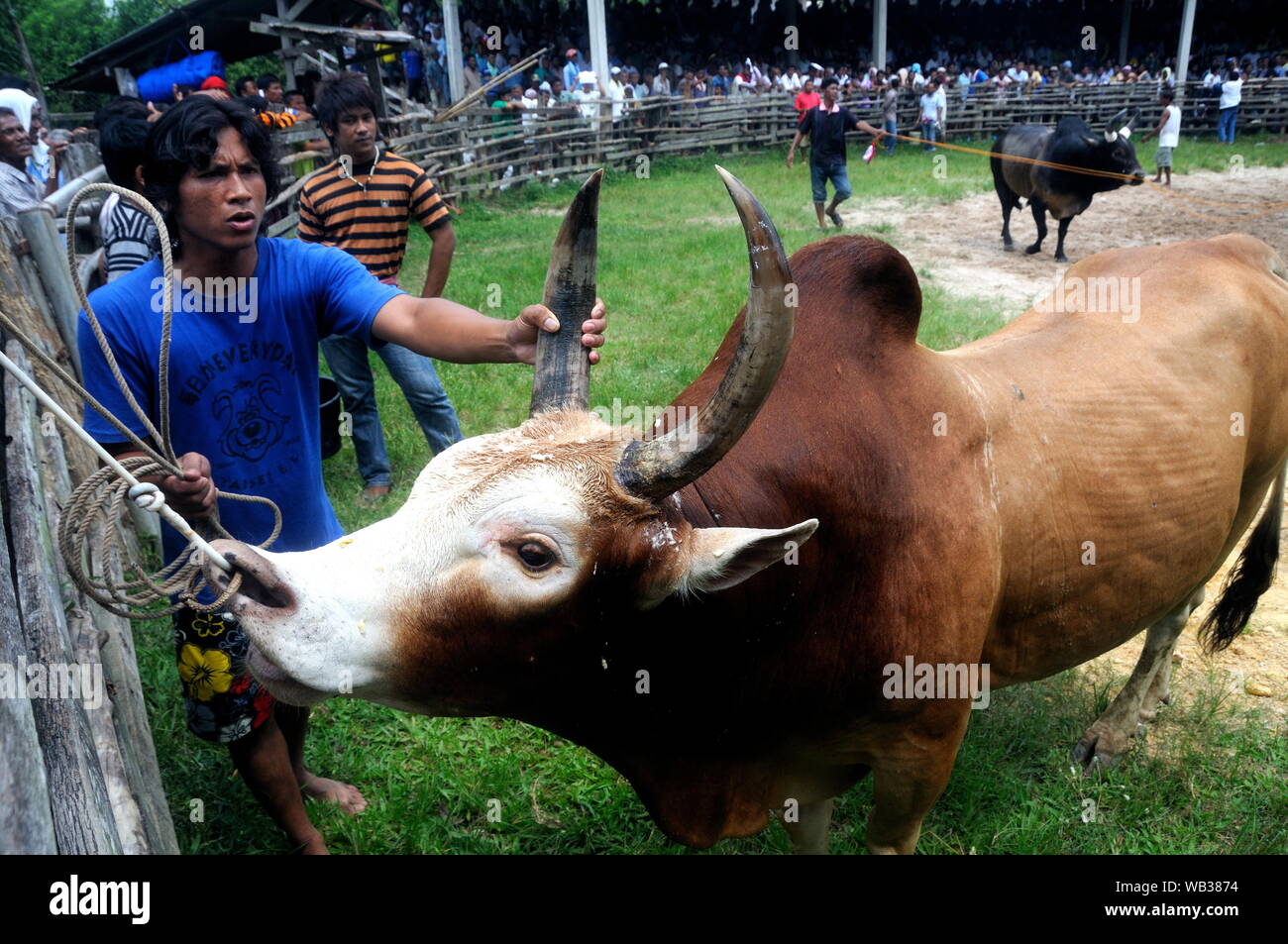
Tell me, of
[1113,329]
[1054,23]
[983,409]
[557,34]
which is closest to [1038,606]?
[983,409]

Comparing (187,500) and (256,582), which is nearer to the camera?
(256,582)

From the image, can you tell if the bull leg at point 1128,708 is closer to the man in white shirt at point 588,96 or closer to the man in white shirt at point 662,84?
the man in white shirt at point 588,96

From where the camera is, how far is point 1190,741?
4.12m

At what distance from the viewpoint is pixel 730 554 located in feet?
7.04

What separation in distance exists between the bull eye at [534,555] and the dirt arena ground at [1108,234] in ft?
12.1

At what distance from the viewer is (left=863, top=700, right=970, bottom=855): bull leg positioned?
2.77 metres

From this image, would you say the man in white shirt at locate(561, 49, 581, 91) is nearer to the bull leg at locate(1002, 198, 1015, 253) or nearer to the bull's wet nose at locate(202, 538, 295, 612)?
the bull leg at locate(1002, 198, 1015, 253)

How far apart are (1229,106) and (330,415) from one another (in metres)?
28.0

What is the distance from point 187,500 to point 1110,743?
12.2 feet

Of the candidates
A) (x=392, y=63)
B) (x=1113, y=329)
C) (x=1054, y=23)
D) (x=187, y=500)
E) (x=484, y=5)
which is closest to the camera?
(x=187, y=500)

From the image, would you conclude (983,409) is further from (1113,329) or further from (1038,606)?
(1113,329)

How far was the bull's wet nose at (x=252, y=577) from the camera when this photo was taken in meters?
2.00

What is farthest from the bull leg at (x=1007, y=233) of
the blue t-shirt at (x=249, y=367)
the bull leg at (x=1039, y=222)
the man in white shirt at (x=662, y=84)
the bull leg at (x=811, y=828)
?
the man in white shirt at (x=662, y=84)
